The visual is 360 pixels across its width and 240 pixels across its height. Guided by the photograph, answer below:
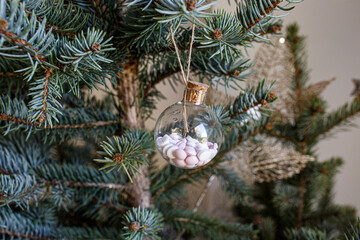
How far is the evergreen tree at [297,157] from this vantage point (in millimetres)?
585

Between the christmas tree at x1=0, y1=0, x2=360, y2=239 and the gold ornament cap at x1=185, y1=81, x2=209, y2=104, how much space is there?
2cm

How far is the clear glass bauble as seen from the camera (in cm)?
29

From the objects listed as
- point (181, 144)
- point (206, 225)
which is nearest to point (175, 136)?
point (181, 144)

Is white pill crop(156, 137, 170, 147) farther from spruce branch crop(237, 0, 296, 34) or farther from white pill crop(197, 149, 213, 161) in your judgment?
spruce branch crop(237, 0, 296, 34)

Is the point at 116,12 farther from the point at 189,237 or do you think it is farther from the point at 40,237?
the point at 189,237

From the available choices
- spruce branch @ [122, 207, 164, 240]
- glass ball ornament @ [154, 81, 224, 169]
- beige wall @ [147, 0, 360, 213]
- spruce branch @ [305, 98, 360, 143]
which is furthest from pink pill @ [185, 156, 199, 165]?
beige wall @ [147, 0, 360, 213]

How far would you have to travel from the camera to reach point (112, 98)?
0.41 m

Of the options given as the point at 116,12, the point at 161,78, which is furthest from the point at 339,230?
the point at 116,12

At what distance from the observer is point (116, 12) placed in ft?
1.11

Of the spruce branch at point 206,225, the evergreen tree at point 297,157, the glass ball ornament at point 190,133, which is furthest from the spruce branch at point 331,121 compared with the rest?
the glass ball ornament at point 190,133

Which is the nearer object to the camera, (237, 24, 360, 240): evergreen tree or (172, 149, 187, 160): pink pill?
(172, 149, 187, 160): pink pill

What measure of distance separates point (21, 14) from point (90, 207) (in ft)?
1.16

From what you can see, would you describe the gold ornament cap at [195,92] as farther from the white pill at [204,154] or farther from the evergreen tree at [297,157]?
the evergreen tree at [297,157]

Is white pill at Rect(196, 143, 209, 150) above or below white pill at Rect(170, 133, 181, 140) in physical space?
below
